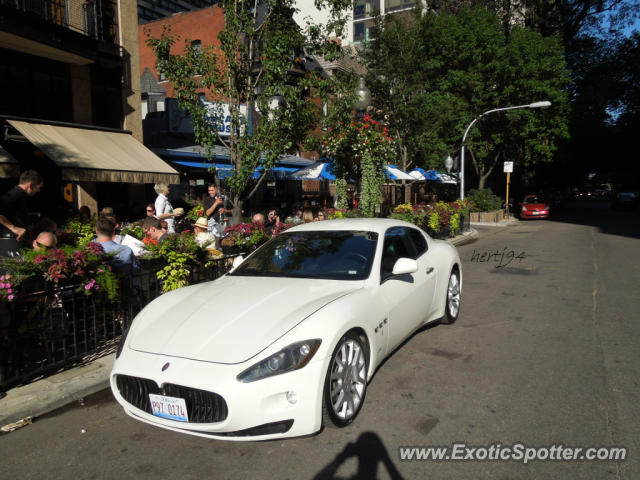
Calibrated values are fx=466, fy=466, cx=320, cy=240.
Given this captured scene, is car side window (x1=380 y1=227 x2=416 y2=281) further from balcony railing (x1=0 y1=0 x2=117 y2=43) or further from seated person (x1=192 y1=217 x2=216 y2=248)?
balcony railing (x1=0 y1=0 x2=117 y2=43)

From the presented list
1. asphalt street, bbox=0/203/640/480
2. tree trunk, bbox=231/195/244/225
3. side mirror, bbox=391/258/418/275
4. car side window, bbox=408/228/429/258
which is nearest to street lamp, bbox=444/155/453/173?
tree trunk, bbox=231/195/244/225

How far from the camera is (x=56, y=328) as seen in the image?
462 centimetres

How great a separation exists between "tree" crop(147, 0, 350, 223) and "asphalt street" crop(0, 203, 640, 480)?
5321 millimetres

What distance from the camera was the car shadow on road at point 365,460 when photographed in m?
2.88

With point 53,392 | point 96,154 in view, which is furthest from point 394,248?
point 96,154

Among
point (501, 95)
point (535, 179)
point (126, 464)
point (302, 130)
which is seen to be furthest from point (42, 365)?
point (535, 179)

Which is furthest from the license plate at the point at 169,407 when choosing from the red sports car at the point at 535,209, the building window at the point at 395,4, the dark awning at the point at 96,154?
the building window at the point at 395,4

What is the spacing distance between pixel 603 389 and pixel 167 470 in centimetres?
360

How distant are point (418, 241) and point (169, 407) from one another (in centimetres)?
347

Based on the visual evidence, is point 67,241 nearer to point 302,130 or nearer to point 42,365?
point 42,365

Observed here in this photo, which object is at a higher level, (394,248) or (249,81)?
(249,81)

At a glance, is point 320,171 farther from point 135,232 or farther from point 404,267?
point 404,267

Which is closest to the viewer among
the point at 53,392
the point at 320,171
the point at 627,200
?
the point at 53,392

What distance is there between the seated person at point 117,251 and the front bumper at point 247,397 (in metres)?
2.68
